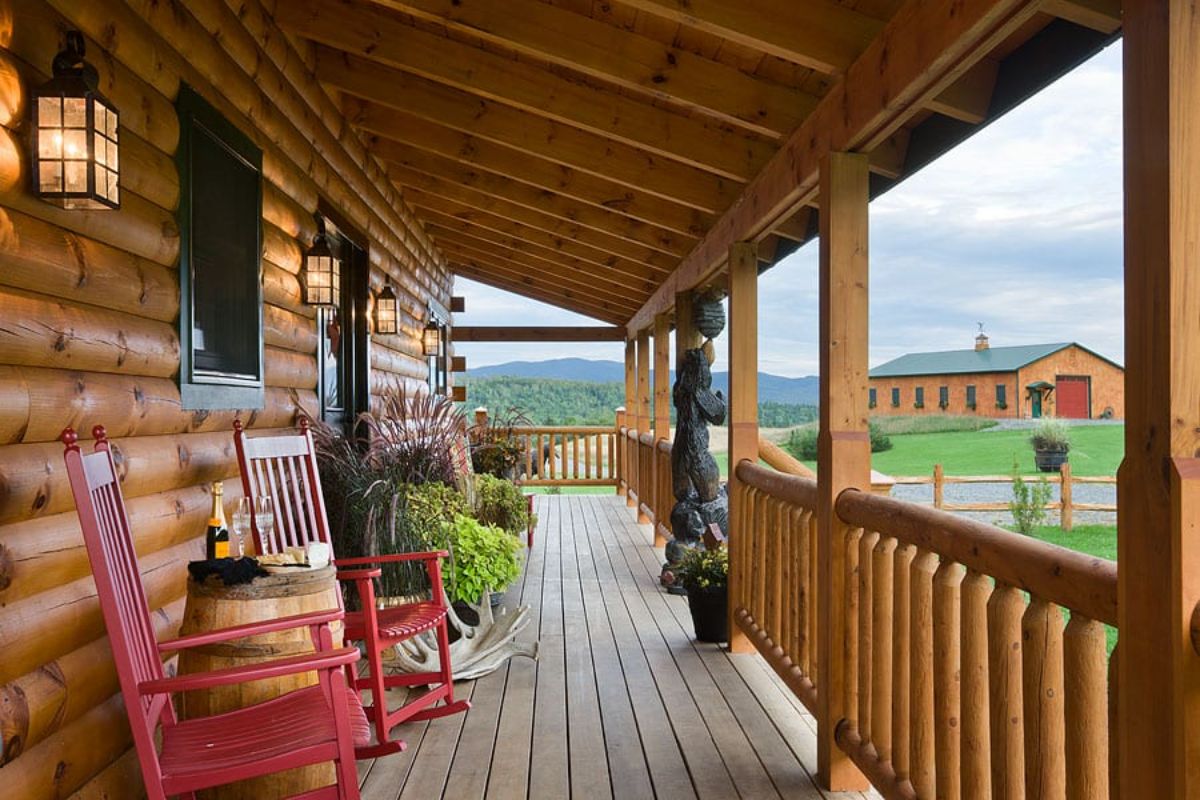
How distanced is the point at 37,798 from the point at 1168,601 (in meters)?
2.19

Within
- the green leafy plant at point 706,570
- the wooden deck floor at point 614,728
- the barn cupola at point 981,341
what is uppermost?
the barn cupola at point 981,341

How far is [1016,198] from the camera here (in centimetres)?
1011

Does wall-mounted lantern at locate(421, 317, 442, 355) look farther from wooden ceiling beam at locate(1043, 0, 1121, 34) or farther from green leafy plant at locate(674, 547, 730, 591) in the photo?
wooden ceiling beam at locate(1043, 0, 1121, 34)

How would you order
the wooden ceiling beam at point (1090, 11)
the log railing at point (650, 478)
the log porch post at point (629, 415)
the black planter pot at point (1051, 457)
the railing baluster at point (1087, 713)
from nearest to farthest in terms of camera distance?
1. the railing baluster at point (1087, 713)
2. the wooden ceiling beam at point (1090, 11)
3. the log railing at point (650, 478)
4. the black planter pot at point (1051, 457)
5. the log porch post at point (629, 415)

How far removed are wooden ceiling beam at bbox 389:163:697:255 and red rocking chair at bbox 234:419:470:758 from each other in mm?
2989

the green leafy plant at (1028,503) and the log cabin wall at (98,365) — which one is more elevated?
the log cabin wall at (98,365)

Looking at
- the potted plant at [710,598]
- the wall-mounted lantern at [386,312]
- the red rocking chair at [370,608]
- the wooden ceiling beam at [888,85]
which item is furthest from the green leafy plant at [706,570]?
the wall-mounted lantern at [386,312]

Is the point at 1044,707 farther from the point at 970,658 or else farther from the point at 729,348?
the point at 729,348

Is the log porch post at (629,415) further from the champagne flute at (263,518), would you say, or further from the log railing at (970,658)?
the log railing at (970,658)

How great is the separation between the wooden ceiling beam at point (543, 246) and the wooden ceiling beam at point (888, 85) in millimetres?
3677

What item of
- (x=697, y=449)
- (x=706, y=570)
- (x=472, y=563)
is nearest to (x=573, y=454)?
(x=697, y=449)

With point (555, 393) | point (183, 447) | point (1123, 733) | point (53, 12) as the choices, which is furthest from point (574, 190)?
point (555, 393)

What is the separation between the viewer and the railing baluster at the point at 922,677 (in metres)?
2.33

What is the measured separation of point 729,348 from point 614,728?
6.74 ft
